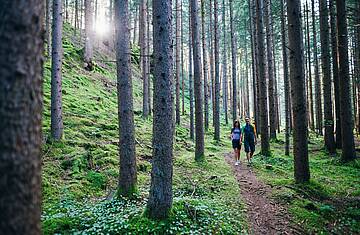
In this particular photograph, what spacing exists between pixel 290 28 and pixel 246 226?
Result: 5.72m

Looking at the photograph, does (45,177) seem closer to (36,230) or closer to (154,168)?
(154,168)

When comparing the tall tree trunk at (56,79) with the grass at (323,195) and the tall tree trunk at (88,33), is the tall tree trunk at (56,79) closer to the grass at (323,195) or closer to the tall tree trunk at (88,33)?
the grass at (323,195)

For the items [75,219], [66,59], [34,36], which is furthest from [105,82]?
[34,36]

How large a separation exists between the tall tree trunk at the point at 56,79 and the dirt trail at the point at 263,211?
635cm

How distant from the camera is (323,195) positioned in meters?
7.86

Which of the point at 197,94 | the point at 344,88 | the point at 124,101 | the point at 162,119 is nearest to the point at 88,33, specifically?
the point at 197,94

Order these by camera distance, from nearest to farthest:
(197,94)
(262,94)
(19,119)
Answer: (19,119) < (197,94) < (262,94)

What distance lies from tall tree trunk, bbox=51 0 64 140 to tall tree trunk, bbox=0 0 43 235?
880 centimetres

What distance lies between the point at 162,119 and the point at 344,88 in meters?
9.18

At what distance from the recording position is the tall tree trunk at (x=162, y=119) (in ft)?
16.7

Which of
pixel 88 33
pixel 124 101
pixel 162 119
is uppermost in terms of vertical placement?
pixel 88 33

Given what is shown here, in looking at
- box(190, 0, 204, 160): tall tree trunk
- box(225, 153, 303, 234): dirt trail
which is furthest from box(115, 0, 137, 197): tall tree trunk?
box(190, 0, 204, 160): tall tree trunk

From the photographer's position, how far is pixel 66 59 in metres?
21.2

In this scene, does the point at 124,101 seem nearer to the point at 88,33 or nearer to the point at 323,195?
the point at 323,195
